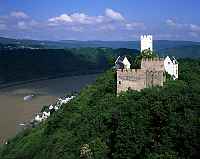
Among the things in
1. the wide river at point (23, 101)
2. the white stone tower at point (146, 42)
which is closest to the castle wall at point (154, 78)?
the white stone tower at point (146, 42)

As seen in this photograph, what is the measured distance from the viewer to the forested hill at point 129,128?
1183cm

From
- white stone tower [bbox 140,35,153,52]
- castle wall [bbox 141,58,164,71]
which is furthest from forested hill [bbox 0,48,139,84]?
castle wall [bbox 141,58,164,71]

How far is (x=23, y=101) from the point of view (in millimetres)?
46125

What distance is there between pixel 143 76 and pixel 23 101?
100ft

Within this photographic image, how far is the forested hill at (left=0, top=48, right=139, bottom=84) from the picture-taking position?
71625 mm

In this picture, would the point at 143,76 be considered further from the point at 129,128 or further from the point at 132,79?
the point at 129,128

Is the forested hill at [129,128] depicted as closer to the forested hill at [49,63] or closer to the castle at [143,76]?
the castle at [143,76]

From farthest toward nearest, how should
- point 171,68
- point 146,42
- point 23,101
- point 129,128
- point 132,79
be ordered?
point 23,101
point 146,42
point 171,68
point 132,79
point 129,128

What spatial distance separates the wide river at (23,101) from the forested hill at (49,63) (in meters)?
4.71

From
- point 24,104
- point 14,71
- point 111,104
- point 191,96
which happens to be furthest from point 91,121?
point 14,71

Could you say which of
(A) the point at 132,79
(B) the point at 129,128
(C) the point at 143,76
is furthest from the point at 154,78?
(B) the point at 129,128

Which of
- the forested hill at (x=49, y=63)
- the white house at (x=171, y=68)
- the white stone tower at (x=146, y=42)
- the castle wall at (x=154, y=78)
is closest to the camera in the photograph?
the castle wall at (x=154, y=78)

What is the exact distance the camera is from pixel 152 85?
55.6 feet

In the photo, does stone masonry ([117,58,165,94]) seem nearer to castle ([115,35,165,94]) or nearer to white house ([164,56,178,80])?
castle ([115,35,165,94])
